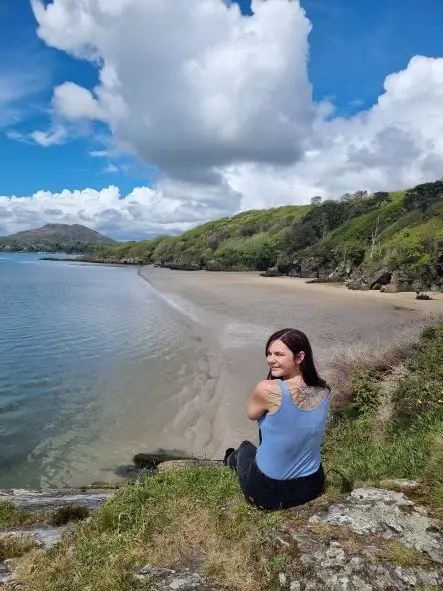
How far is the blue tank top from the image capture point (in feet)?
13.9

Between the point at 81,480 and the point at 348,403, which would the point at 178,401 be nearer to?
the point at 81,480

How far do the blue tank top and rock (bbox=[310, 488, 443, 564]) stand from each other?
512 mm

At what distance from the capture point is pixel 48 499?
6422 millimetres

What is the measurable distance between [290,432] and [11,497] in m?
4.55

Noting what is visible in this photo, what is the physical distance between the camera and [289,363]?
4.48 m

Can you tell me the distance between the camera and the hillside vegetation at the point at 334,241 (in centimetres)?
6106

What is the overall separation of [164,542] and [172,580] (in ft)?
1.68

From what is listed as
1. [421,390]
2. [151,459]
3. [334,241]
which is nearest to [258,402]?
[421,390]

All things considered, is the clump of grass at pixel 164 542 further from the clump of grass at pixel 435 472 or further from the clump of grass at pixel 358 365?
the clump of grass at pixel 358 365

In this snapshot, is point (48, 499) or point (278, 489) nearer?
point (278, 489)

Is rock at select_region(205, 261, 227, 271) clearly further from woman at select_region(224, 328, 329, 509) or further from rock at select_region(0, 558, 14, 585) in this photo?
rock at select_region(0, 558, 14, 585)

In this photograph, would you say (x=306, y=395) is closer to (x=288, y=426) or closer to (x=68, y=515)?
(x=288, y=426)

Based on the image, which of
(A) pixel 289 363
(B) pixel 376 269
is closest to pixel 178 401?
(A) pixel 289 363

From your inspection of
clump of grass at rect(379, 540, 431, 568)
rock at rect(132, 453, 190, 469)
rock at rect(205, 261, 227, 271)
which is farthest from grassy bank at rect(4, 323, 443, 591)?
rock at rect(205, 261, 227, 271)
